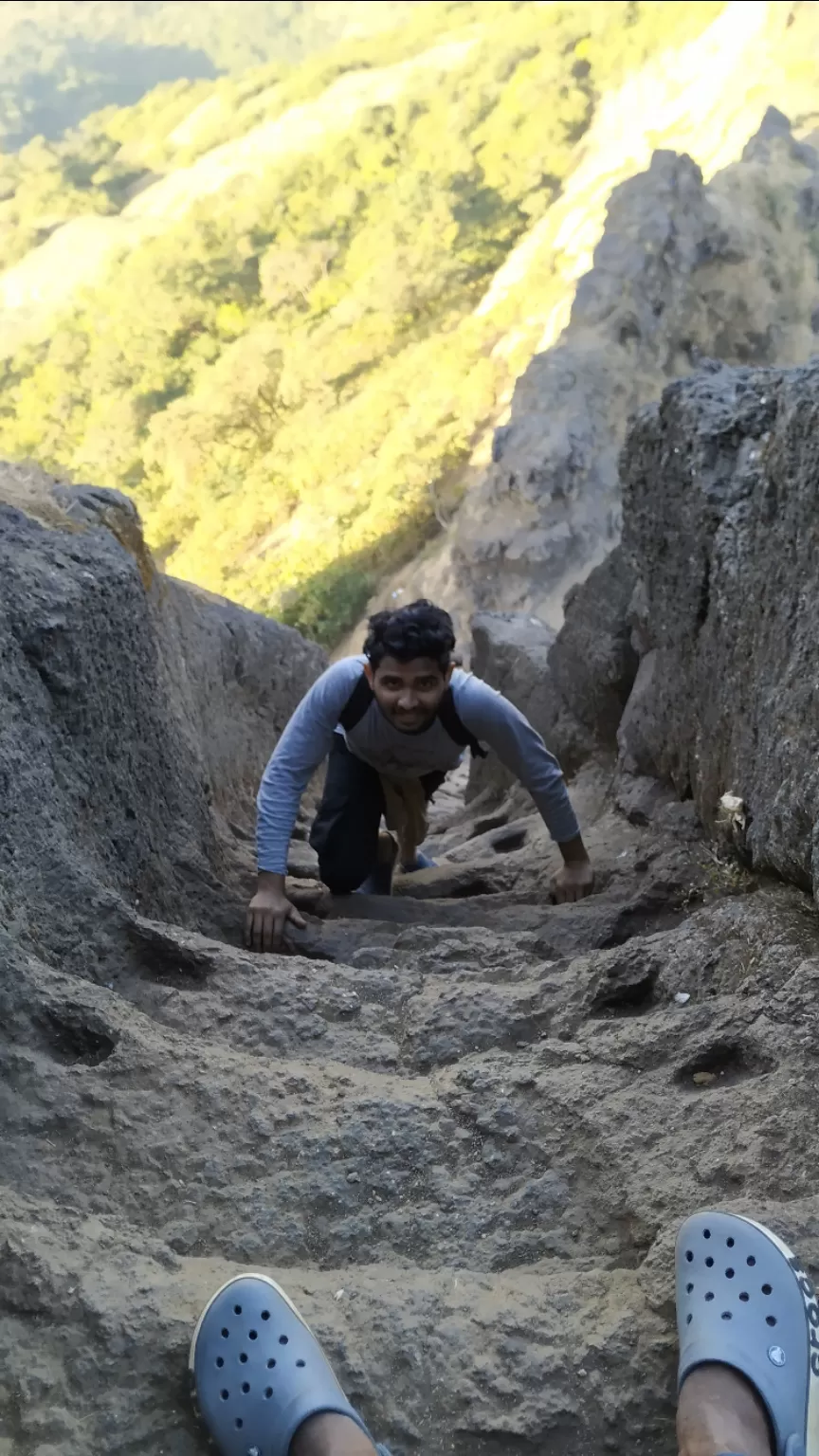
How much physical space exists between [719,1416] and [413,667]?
5.69 feet

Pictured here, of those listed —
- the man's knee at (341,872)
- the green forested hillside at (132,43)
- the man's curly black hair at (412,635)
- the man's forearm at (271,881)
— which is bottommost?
the man's knee at (341,872)

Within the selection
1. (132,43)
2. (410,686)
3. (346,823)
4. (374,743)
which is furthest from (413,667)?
(132,43)

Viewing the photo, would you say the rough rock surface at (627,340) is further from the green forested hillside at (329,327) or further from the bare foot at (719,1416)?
the bare foot at (719,1416)

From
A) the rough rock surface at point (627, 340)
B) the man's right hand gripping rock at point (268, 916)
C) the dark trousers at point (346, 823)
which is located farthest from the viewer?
the rough rock surface at point (627, 340)

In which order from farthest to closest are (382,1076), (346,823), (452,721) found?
1. (346,823)
2. (452,721)
3. (382,1076)

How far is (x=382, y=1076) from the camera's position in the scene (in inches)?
64.0

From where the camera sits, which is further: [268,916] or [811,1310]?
[268,916]

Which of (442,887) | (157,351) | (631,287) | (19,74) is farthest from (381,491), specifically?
(19,74)

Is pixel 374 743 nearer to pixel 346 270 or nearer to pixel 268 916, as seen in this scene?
pixel 268 916

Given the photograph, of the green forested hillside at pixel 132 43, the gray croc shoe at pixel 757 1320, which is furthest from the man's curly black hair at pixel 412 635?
the green forested hillside at pixel 132 43

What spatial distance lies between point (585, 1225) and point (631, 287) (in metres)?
14.1

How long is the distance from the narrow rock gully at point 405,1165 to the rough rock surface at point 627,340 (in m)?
11.6

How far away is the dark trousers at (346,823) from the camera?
3133 millimetres

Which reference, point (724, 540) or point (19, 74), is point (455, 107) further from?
point (724, 540)
